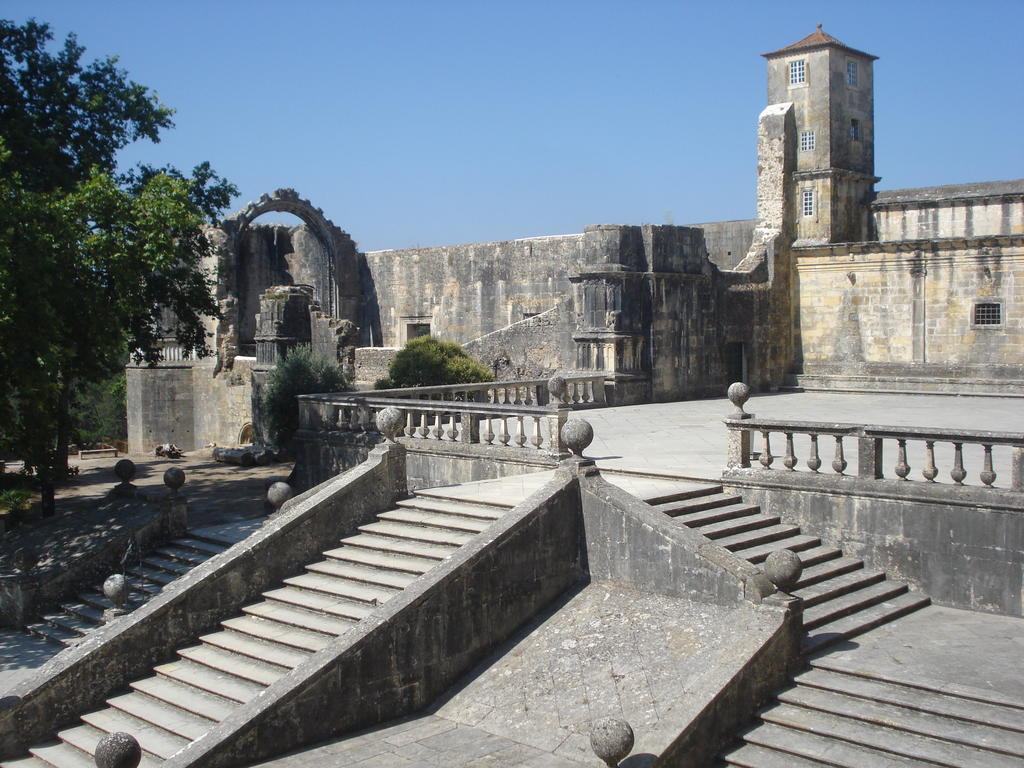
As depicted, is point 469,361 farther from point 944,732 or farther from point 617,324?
point 944,732

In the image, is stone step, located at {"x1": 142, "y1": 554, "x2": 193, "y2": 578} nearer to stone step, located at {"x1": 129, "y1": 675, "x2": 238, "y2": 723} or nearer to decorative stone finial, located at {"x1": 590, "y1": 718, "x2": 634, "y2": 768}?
stone step, located at {"x1": 129, "y1": 675, "x2": 238, "y2": 723}

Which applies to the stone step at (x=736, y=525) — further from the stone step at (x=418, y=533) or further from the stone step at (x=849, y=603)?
the stone step at (x=418, y=533)

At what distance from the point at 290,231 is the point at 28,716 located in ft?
75.9

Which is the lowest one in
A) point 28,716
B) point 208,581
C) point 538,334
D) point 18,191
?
point 28,716

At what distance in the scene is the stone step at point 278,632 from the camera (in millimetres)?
9828

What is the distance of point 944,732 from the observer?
7.85 m

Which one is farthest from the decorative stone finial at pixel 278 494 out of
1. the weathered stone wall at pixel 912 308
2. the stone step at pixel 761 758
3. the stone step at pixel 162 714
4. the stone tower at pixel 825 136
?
the stone tower at pixel 825 136

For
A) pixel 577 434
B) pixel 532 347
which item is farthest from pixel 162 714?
pixel 532 347

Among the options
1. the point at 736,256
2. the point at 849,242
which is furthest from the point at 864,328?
the point at 736,256

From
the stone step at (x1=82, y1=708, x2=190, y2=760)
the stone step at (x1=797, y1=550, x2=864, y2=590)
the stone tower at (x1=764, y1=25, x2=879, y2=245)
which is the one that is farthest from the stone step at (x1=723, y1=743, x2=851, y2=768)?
the stone tower at (x1=764, y1=25, x2=879, y2=245)

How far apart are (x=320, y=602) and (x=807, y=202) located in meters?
18.5

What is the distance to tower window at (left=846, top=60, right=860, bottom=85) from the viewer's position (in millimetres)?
25797

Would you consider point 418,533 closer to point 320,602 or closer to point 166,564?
point 320,602

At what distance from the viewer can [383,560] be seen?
10.9 metres
